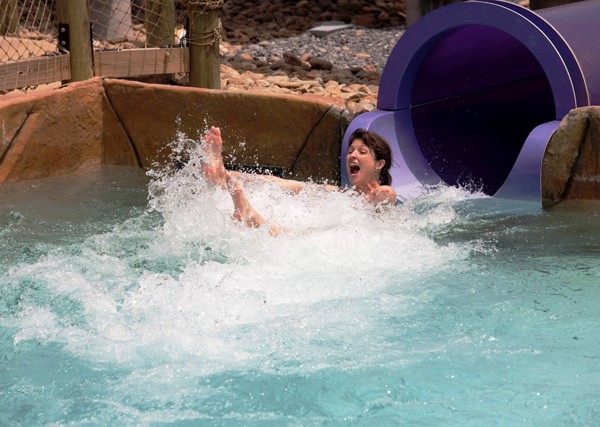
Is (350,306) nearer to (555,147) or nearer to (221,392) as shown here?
(221,392)

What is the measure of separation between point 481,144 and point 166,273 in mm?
2917

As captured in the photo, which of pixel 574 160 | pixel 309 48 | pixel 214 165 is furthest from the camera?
pixel 309 48

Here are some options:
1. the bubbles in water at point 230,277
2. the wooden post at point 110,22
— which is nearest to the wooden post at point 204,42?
the bubbles in water at point 230,277

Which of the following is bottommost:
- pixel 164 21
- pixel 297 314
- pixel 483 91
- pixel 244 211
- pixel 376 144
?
pixel 297 314

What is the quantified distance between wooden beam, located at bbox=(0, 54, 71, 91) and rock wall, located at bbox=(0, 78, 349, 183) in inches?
8.4

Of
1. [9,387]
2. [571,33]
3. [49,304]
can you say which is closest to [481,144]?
[571,33]

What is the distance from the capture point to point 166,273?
438 centimetres

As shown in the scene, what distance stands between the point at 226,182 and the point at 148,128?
1.82m

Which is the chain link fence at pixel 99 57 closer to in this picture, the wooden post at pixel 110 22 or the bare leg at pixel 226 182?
the wooden post at pixel 110 22

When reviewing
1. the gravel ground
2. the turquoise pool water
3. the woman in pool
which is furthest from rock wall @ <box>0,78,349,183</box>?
the gravel ground

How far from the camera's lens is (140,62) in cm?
676

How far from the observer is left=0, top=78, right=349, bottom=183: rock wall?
5.89 meters

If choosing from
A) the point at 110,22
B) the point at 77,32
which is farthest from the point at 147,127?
the point at 110,22

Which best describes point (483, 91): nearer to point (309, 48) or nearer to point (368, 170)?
point (368, 170)
